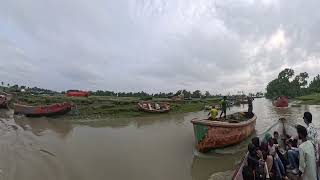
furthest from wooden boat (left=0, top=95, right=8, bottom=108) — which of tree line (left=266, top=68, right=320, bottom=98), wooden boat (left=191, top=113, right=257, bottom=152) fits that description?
tree line (left=266, top=68, right=320, bottom=98)

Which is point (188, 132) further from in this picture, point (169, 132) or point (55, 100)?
point (55, 100)

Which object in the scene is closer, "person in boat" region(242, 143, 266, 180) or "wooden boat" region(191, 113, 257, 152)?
"person in boat" region(242, 143, 266, 180)

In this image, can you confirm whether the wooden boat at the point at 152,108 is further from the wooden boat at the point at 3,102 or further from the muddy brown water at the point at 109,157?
the wooden boat at the point at 3,102

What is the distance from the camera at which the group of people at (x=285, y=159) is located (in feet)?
18.7

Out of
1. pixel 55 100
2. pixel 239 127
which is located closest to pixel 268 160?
pixel 239 127

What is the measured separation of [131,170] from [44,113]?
20321mm

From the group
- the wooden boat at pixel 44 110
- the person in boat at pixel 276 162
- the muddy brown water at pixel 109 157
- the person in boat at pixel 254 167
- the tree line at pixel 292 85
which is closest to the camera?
the person in boat at pixel 254 167

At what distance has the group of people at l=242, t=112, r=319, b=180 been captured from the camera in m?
5.70

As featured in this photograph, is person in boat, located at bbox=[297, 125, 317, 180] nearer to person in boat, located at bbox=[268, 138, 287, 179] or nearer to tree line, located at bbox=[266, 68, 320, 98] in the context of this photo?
person in boat, located at bbox=[268, 138, 287, 179]

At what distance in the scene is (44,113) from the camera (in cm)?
2962

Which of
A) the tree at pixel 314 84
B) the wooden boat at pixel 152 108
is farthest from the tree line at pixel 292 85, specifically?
the wooden boat at pixel 152 108

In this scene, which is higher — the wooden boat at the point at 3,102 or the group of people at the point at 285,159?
the wooden boat at the point at 3,102

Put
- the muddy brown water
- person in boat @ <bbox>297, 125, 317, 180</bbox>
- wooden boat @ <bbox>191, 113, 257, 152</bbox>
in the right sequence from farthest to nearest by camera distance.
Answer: wooden boat @ <bbox>191, 113, 257, 152</bbox> → the muddy brown water → person in boat @ <bbox>297, 125, 317, 180</bbox>

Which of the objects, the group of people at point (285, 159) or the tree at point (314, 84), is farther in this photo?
the tree at point (314, 84)
